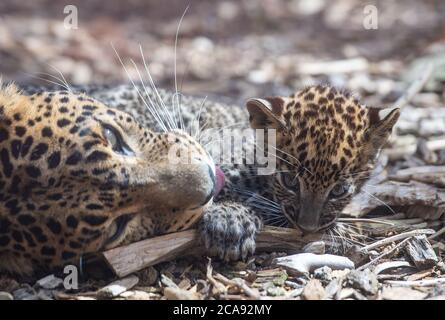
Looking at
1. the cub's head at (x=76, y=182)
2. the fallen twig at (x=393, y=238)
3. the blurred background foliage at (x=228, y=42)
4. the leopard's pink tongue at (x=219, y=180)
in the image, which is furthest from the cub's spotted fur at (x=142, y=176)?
the blurred background foliage at (x=228, y=42)

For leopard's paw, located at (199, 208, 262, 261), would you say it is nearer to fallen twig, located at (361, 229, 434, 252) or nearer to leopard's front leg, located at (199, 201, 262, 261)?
leopard's front leg, located at (199, 201, 262, 261)

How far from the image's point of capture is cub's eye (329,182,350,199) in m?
6.16

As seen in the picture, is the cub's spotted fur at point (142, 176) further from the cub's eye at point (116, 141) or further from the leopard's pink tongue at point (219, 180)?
the leopard's pink tongue at point (219, 180)

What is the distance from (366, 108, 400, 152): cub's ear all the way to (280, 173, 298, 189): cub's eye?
29.8 inches

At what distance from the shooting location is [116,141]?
5.54 metres

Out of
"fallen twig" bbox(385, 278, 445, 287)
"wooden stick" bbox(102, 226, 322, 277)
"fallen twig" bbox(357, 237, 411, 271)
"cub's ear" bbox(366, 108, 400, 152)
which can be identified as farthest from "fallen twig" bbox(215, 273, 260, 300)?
"cub's ear" bbox(366, 108, 400, 152)

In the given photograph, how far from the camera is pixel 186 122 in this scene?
760 centimetres

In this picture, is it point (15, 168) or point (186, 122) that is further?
point (186, 122)

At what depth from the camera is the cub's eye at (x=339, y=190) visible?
20.2ft

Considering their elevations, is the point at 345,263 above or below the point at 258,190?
below

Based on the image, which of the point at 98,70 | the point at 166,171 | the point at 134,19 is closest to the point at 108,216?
the point at 166,171

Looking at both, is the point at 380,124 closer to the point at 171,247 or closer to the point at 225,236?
the point at 225,236
